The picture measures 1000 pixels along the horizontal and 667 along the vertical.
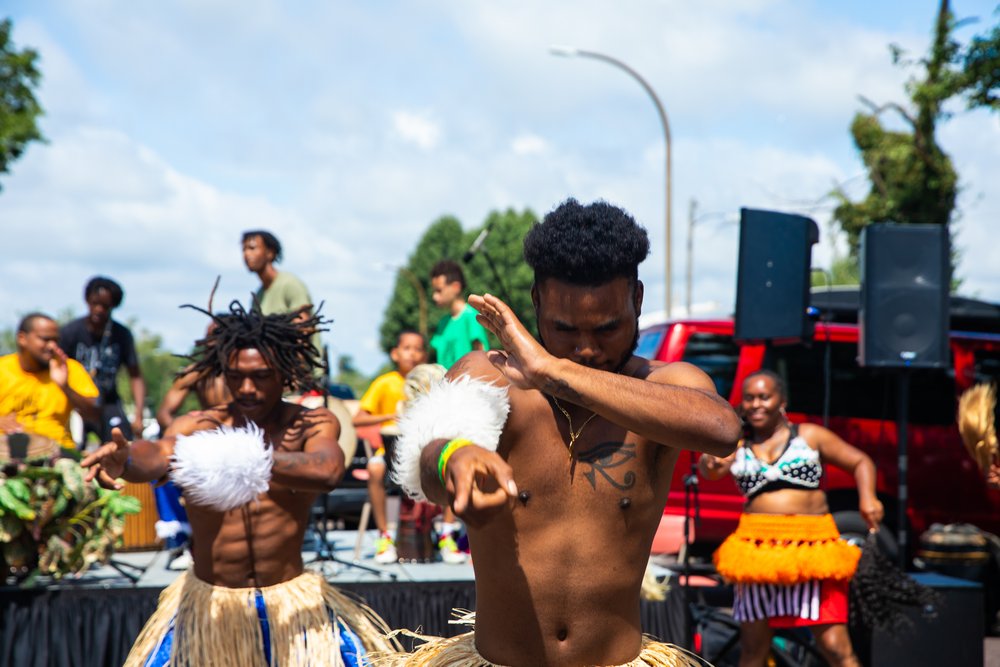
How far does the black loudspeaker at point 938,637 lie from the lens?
567 centimetres

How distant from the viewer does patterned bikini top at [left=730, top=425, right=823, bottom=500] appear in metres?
5.41

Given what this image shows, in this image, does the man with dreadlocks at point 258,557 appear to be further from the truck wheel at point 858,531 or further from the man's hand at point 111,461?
the truck wheel at point 858,531

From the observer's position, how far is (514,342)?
2230mm

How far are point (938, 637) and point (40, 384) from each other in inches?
221

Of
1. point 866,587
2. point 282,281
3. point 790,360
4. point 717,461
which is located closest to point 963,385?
point 790,360

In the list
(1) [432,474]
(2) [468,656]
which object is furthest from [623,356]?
(2) [468,656]

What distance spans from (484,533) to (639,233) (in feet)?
2.64

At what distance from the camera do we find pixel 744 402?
5.55 metres

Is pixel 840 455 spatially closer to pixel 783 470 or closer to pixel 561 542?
pixel 783 470

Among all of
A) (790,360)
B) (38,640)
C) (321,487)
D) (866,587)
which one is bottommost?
(38,640)

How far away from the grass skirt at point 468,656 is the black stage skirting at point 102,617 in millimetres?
2823

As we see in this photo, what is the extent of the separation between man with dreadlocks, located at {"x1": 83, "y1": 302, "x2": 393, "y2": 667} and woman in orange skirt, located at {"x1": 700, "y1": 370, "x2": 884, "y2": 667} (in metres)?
2.14

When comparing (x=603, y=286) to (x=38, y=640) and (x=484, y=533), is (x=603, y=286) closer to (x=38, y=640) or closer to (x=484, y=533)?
(x=484, y=533)

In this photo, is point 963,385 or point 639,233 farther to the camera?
point 963,385
